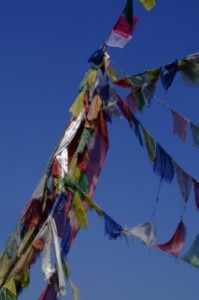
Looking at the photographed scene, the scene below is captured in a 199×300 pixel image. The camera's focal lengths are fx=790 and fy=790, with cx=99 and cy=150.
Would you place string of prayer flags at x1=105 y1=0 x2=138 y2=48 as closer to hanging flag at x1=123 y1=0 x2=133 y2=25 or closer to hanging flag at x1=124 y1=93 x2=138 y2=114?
hanging flag at x1=123 y1=0 x2=133 y2=25

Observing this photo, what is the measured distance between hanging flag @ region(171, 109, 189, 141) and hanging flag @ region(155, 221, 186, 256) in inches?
36.8

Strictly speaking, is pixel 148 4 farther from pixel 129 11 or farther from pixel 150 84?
pixel 150 84

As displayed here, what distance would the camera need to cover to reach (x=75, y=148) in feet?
26.4

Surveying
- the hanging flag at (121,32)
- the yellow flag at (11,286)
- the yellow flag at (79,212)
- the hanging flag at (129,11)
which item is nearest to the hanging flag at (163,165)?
the yellow flag at (79,212)

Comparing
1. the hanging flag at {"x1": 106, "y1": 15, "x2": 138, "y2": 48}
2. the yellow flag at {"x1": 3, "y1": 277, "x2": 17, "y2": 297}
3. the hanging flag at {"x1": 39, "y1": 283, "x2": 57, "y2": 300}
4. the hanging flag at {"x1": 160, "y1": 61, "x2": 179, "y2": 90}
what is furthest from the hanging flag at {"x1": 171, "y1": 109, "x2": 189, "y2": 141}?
the yellow flag at {"x1": 3, "y1": 277, "x2": 17, "y2": 297}

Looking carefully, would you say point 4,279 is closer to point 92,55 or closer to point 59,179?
point 59,179

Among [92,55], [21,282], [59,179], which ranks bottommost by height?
[21,282]

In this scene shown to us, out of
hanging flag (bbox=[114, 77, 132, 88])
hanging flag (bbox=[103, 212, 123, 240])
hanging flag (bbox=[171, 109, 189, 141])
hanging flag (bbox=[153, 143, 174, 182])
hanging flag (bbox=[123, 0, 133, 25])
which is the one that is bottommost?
hanging flag (bbox=[103, 212, 123, 240])

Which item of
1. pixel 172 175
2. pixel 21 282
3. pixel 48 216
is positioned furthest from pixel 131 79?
pixel 21 282

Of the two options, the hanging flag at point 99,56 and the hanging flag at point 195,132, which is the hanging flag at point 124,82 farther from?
the hanging flag at point 195,132

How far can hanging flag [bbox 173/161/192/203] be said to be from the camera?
7711 mm

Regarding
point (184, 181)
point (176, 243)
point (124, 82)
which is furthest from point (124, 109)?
point (176, 243)

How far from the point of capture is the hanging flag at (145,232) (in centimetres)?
738

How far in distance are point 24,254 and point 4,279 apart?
13.3 inches
